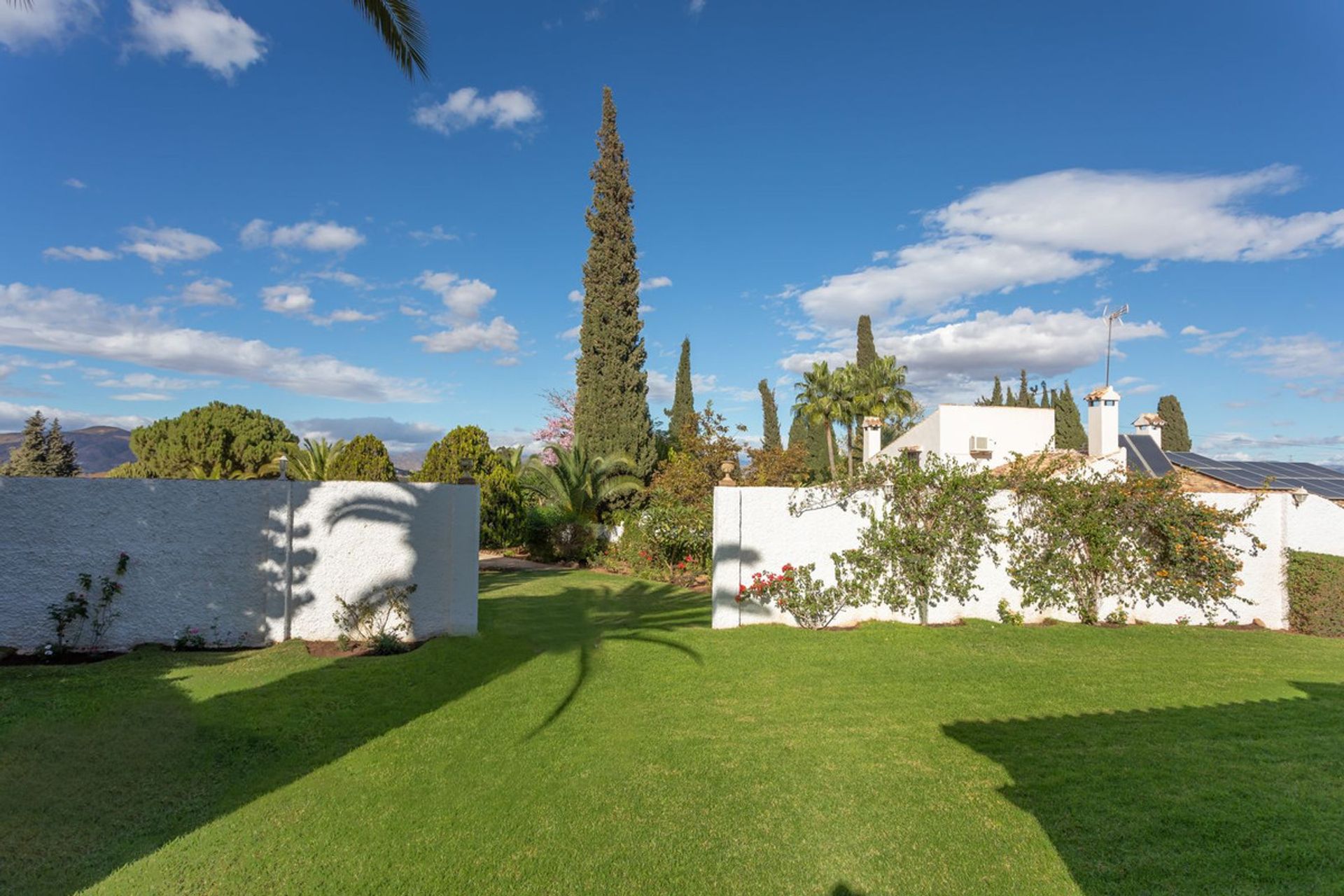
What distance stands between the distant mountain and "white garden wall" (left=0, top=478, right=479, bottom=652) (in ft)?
78.3

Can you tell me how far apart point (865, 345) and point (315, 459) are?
30.9 meters

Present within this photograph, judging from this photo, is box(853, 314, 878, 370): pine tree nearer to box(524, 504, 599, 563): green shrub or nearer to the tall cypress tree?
the tall cypress tree

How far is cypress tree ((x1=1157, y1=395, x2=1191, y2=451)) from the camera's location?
41719mm

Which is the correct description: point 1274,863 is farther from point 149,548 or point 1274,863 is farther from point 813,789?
point 149,548

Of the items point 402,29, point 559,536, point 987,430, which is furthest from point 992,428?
point 402,29

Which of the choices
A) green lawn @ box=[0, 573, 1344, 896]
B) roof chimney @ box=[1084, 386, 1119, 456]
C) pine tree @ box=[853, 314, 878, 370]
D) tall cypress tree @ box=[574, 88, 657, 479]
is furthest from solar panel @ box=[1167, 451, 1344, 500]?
pine tree @ box=[853, 314, 878, 370]

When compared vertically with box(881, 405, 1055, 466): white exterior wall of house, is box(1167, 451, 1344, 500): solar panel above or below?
below

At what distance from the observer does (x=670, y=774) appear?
14.5 feet

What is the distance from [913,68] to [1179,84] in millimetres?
4378

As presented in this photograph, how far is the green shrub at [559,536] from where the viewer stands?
18.0 meters

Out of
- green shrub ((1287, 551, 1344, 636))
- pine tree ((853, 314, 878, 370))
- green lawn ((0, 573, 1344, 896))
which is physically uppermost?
pine tree ((853, 314, 878, 370))

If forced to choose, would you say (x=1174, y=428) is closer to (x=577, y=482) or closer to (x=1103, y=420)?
(x=1103, y=420)

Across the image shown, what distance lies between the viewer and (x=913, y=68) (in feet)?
40.0

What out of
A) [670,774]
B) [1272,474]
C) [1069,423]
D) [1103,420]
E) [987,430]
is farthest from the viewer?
[1069,423]
